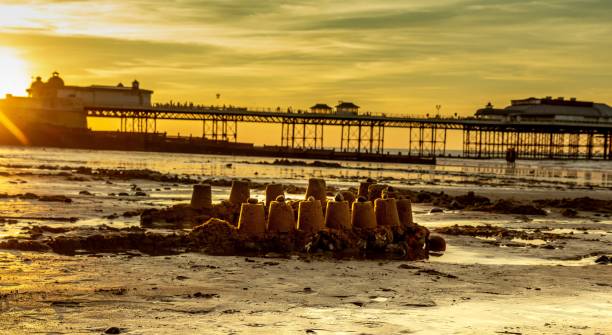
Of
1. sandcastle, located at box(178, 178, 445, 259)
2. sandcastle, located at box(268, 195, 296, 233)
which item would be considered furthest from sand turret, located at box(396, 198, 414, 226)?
sandcastle, located at box(268, 195, 296, 233)

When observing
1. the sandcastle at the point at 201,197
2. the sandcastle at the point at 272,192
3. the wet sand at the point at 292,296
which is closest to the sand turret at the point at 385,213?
the wet sand at the point at 292,296

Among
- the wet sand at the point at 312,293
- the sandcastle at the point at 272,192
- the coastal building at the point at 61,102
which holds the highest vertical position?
the coastal building at the point at 61,102

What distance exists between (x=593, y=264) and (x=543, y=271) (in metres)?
1.76

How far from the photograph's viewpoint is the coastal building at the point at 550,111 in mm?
149625

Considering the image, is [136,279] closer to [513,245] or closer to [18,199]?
[513,245]

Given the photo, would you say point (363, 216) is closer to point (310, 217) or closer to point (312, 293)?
point (310, 217)

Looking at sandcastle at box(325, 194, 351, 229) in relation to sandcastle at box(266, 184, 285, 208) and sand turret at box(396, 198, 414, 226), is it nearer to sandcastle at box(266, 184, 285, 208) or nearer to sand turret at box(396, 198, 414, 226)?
sand turret at box(396, 198, 414, 226)

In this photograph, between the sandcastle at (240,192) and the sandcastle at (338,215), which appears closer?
the sandcastle at (338,215)

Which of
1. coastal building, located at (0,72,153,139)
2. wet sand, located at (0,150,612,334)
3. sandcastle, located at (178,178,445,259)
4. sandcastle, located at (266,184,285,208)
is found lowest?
wet sand, located at (0,150,612,334)

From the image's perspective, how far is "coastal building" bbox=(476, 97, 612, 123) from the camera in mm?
149625

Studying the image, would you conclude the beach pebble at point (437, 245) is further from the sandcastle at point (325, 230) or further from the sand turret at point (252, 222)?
the sand turret at point (252, 222)

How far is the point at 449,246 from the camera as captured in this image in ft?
67.2

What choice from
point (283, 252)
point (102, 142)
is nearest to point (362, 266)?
point (283, 252)

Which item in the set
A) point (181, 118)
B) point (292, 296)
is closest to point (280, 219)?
point (292, 296)
